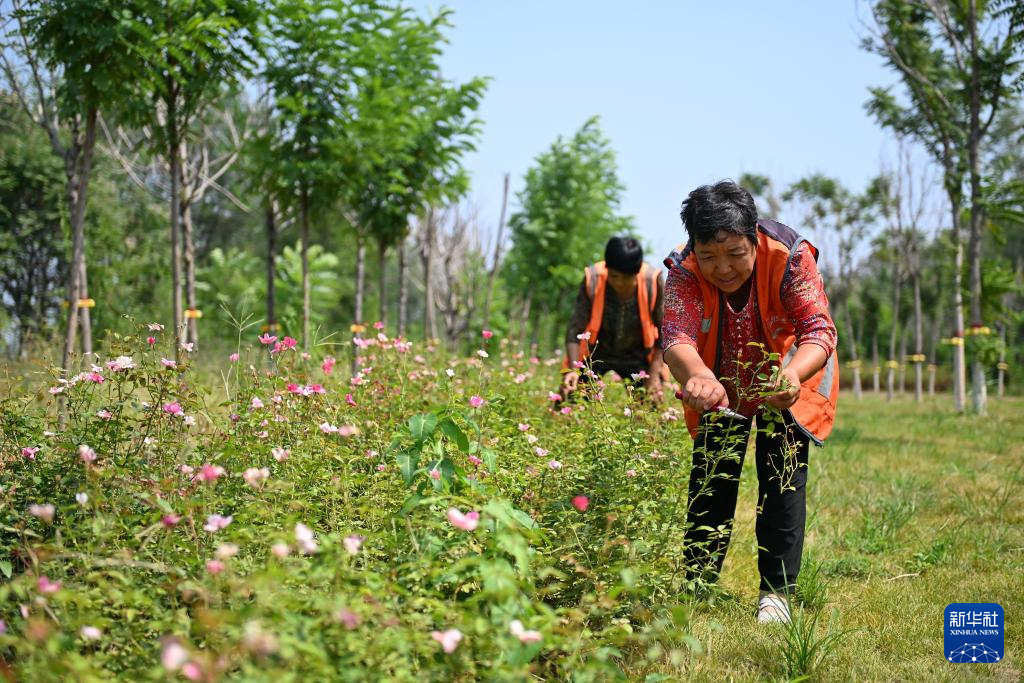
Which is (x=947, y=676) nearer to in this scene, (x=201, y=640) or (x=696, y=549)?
(x=696, y=549)

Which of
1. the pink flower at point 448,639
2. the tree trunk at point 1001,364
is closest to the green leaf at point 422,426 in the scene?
the pink flower at point 448,639

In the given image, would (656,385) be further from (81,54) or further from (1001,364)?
(1001,364)

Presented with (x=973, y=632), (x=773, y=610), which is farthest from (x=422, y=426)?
(x=973, y=632)

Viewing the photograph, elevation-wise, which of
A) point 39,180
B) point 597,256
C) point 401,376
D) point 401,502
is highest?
point 39,180

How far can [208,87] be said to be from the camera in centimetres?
723

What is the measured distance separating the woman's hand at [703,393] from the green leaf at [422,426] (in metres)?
0.88

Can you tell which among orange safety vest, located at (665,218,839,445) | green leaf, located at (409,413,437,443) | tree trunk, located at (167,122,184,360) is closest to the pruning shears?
orange safety vest, located at (665,218,839,445)

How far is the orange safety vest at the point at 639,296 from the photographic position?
532 cm

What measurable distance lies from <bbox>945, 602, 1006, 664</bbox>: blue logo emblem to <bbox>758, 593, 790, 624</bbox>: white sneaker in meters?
0.56

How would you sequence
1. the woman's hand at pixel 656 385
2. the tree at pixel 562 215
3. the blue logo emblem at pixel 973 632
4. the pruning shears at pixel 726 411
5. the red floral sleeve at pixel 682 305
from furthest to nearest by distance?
the tree at pixel 562 215 → the woman's hand at pixel 656 385 → the red floral sleeve at pixel 682 305 → the blue logo emblem at pixel 973 632 → the pruning shears at pixel 726 411

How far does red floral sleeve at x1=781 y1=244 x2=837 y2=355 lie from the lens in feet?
9.59

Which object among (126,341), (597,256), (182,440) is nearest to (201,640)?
(182,440)

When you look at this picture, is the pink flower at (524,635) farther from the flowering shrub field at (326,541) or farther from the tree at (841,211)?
the tree at (841,211)

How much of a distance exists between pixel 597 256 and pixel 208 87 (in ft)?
42.1
